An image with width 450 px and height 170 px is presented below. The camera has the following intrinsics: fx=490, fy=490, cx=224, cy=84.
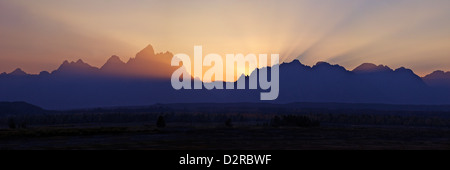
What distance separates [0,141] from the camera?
119 ft

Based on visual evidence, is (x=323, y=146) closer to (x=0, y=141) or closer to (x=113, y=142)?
(x=113, y=142)

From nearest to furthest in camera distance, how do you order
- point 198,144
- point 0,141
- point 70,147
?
point 70,147 < point 198,144 < point 0,141
